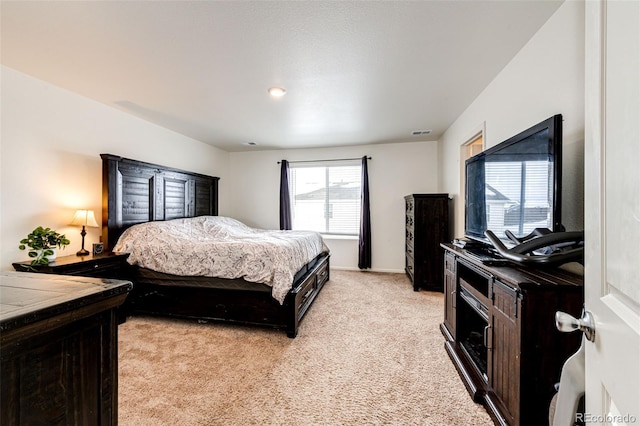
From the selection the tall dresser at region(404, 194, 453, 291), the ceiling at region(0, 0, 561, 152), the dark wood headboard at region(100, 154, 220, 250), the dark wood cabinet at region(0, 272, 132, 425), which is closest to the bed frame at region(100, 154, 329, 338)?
the dark wood headboard at region(100, 154, 220, 250)

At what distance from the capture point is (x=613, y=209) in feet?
1.60

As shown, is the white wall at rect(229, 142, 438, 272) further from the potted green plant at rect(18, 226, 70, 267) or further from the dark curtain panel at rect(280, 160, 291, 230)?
the potted green plant at rect(18, 226, 70, 267)

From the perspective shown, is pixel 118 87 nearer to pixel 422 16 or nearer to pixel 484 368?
pixel 422 16

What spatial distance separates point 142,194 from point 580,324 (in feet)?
13.5

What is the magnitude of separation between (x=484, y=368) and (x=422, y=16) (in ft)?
7.61

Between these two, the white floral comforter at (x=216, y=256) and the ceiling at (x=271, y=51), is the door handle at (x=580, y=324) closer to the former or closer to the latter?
the ceiling at (x=271, y=51)

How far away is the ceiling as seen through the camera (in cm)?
161

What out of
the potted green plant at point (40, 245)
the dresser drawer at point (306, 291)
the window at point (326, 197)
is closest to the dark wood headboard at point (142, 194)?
the potted green plant at point (40, 245)

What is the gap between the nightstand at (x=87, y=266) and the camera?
7.32 feet

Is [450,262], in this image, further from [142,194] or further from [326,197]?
[142,194]

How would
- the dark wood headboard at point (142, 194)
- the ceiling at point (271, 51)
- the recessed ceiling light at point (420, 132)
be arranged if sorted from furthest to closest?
the recessed ceiling light at point (420, 132), the dark wood headboard at point (142, 194), the ceiling at point (271, 51)

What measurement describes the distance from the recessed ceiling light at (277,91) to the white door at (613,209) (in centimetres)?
242

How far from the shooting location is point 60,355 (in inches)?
25.8

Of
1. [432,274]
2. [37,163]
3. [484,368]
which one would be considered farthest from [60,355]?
[432,274]
